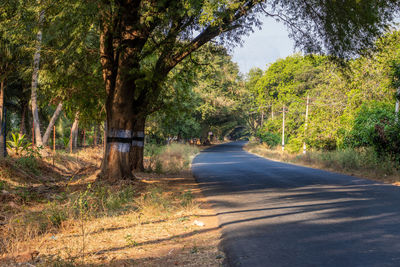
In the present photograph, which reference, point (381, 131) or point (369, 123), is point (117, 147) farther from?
point (369, 123)

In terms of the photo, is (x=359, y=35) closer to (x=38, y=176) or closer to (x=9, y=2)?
(x=9, y=2)

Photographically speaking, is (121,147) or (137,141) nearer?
(121,147)

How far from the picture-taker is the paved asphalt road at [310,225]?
5102mm

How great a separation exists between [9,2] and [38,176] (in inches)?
264

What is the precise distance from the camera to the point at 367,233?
631cm

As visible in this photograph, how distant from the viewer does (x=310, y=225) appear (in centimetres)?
702

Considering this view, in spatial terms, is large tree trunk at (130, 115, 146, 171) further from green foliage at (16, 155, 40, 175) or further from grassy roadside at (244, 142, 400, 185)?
grassy roadside at (244, 142, 400, 185)

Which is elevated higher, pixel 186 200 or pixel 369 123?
pixel 369 123

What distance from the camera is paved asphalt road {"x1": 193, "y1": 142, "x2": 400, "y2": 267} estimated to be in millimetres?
5102

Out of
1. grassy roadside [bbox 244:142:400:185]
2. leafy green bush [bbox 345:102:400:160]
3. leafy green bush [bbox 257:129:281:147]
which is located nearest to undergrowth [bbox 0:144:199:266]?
grassy roadside [bbox 244:142:400:185]

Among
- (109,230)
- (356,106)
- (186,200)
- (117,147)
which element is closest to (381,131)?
(356,106)

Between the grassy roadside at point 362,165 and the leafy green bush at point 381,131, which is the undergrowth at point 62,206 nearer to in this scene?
the grassy roadside at point 362,165

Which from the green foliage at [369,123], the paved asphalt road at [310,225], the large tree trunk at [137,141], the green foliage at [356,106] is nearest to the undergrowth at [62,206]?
→ the paved asphalt road at [310,225]

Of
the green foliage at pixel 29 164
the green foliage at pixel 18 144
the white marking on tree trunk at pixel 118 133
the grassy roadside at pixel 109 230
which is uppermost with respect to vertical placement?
the white marking on tree trunk at pixel 118 133
